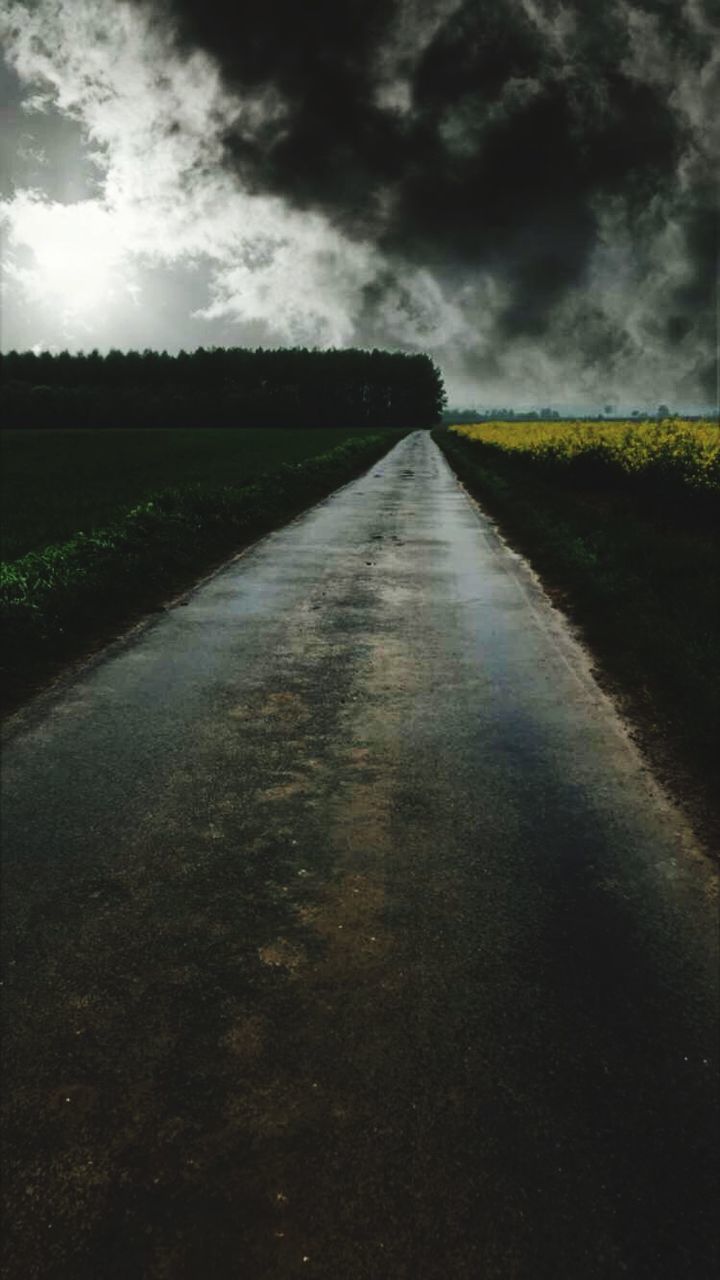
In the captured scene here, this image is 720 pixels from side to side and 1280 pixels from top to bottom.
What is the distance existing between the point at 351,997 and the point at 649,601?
6783 mm

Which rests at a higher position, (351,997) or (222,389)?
(222,389)

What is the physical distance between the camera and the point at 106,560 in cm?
952

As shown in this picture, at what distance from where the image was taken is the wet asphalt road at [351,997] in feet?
6.33

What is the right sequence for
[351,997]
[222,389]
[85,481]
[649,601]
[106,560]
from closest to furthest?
[351,997], [649,601], [106,560], [85,481], [222,389]

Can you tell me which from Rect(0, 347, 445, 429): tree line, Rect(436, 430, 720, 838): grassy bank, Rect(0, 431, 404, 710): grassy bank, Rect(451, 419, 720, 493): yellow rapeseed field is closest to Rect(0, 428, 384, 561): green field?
Rect(0, 431, 404, 710): grassy bank

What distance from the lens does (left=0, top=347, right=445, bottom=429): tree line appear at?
98.2 m

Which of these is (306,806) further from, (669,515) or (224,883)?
(669,515)

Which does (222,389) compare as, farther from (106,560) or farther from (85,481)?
(106,560)

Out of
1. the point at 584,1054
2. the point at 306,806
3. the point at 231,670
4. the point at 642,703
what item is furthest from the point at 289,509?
the point at 584,1054

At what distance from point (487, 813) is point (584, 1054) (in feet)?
5.46

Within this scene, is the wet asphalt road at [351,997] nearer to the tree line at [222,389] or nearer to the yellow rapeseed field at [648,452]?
the yellow rapeseed field at [648,452]

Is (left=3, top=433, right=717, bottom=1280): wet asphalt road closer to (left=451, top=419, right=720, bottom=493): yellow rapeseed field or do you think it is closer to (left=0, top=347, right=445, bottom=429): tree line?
(left=451, top=419, right=720, bottom=493): yellow rapeseed field

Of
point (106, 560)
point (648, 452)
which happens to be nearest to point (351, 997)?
point (106, 560)

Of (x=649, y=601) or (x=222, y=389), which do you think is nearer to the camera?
(x=649, y=601)
